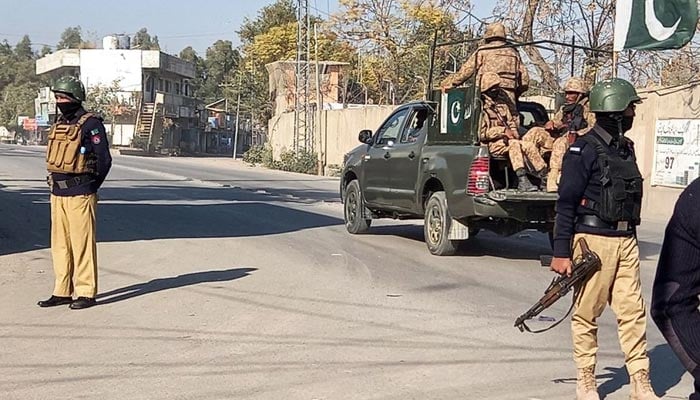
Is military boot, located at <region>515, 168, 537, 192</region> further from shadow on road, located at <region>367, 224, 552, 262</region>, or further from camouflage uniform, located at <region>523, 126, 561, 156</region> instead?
shadow on road, located at <region>367, 224, 552, 262</region>

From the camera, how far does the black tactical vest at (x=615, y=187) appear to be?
5.33m

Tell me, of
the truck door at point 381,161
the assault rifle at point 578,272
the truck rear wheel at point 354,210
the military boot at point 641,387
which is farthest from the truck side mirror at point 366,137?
the military boot at point 641,387

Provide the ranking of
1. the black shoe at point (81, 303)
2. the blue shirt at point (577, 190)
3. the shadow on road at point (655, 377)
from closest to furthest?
the blue shirt at point (577, 190) < the shadow on road at point (655, 377) < the black shoe at point (81, 303)

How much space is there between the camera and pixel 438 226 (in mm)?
11758

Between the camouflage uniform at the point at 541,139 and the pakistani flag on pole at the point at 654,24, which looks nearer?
the camouflage uniform at the point at 541,139

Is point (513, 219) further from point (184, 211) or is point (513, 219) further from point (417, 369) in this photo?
point (184, 211)

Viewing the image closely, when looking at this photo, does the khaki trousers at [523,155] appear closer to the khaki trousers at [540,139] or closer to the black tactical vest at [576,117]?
the khaki trousers at [540,139]

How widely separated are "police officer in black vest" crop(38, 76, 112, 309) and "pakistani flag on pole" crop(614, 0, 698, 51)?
11.5 meters

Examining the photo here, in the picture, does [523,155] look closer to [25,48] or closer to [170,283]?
[170,283]

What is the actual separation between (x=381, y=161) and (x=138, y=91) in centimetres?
6450

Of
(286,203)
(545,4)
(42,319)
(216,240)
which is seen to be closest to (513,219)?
(216,240)

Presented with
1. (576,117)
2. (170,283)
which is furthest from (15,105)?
(576,117)

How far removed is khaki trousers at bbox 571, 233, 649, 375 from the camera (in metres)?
5.35

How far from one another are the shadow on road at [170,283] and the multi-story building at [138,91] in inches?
2331
